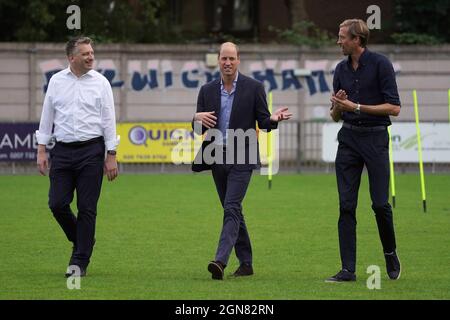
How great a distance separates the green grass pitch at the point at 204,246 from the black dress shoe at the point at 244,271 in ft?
0.33

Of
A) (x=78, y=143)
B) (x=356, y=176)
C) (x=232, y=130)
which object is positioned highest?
(x=232, y=130)

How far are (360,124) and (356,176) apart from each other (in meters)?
0.44

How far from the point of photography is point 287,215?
1644cm

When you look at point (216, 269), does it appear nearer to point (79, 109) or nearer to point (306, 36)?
point (79, 109)

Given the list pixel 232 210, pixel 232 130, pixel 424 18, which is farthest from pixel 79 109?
pixel 424 18

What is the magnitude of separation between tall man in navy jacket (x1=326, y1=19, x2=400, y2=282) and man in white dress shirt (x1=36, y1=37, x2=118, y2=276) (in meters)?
2.03

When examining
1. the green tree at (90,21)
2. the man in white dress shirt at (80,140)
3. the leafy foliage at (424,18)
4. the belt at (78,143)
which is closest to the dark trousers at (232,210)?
the man in white dress shirt at (80,140)

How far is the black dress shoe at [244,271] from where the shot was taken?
10180mm

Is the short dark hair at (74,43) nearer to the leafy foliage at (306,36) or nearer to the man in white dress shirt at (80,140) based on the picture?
the man in white dress shirt at (80,140)

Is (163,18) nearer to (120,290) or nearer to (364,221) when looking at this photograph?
(364,221)

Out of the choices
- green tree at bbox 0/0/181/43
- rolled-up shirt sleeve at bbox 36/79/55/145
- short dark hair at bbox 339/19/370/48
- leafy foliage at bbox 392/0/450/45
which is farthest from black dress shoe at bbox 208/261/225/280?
leafy foliage at bbox 392/0/450/45

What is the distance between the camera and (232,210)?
32.5ft

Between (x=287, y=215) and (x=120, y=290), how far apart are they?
24.6ft

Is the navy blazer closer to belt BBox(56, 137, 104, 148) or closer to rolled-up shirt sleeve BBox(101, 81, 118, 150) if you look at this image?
rolled-up shirt sleeve BBox(101, 81, 118, 150)
